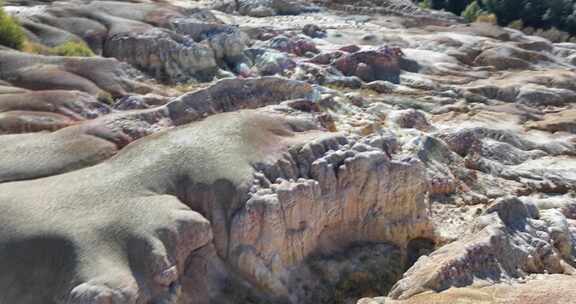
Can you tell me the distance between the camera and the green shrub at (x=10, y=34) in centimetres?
4052

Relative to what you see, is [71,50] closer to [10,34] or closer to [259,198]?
[10,34]

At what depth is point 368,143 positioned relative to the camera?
24.7 metres

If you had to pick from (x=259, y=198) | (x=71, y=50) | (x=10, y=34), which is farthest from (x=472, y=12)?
(x=259, y=198)

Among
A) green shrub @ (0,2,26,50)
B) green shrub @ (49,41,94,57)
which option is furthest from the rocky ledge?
green shrub @ (49,41,94,57)

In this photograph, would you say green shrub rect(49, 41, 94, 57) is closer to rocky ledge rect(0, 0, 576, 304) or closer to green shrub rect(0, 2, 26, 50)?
green shrub rect(0, 2, 26, 50)

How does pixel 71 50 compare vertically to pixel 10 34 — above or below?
below

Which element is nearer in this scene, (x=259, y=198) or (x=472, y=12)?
(x=259, y=198)

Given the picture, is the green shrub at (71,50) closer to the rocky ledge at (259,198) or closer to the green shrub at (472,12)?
the rocky ledge at (259,198)

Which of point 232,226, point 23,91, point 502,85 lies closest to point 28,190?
point 232,226

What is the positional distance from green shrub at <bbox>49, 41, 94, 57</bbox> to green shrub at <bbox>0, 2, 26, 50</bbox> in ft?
6.57

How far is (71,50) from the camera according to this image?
4247 centimetres

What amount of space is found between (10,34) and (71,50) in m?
3.78

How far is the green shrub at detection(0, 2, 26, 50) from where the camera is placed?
1595 inches

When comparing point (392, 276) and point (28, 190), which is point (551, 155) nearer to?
point (392, 276)
